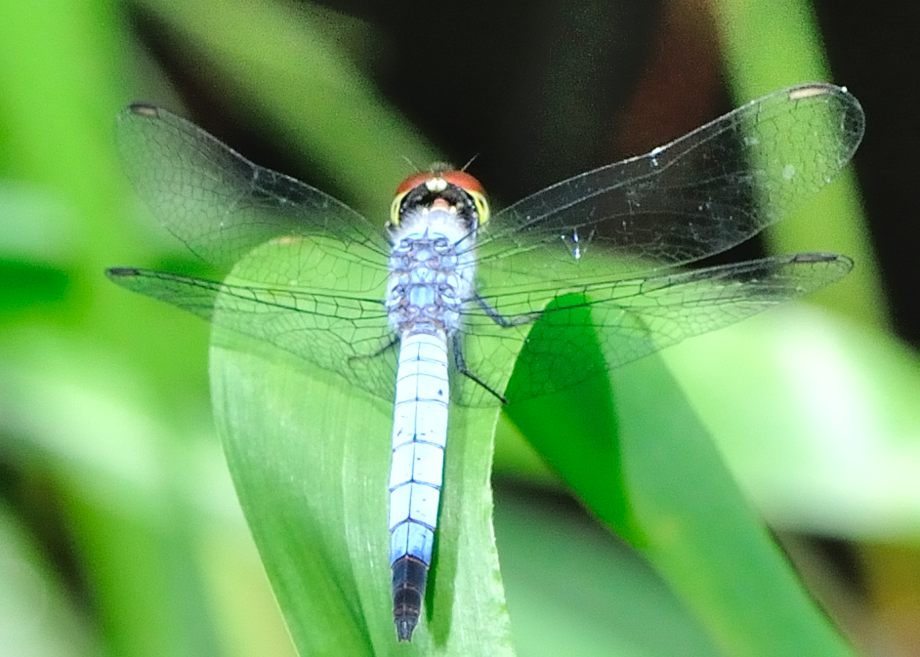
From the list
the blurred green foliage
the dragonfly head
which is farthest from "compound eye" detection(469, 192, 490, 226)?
the blurred green foliage

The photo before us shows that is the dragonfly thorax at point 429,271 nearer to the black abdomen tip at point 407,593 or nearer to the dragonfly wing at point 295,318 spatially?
the dragonfly wing at point 295,318

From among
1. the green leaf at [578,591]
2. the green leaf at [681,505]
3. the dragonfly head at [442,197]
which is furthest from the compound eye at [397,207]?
the green leaf at [681,505]

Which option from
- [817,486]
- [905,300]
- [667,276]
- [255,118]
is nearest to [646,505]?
[667,276]

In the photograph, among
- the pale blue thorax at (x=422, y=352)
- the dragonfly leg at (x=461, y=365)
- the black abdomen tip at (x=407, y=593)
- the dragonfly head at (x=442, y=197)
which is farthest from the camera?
the dragonfly head at (x=442, y=197)

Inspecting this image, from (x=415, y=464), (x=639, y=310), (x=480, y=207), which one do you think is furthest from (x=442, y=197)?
(x=415, y=464)

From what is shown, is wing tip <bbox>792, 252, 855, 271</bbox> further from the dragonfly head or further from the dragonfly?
the dragonfly head

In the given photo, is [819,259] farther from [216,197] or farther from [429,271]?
[216,197]

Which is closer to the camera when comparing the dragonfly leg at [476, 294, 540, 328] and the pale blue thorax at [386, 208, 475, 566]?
the pale blue thorax at [386, 208, 475, 566]
